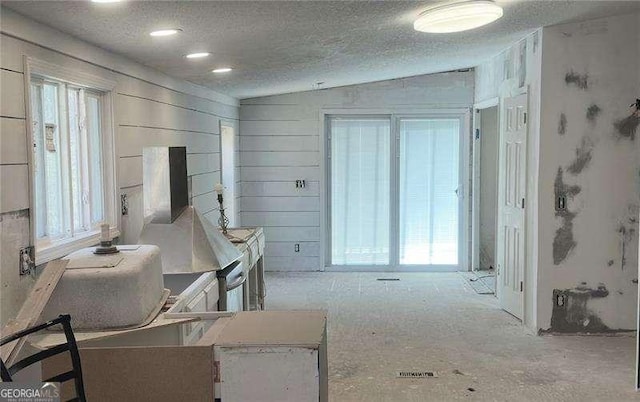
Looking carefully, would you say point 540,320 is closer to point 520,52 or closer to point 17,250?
point 520,52

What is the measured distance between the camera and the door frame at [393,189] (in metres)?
7.34

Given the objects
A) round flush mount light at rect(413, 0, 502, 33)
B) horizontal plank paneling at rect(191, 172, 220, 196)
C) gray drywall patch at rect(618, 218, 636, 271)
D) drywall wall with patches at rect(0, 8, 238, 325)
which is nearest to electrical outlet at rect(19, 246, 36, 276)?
drywall wall with patches at rect(0, 8, 238, 325)

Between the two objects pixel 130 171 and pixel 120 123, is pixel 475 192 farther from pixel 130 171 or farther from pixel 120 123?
pixel 120 123

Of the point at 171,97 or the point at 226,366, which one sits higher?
the point at 171,97

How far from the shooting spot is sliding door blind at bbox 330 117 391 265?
7457 millimetres

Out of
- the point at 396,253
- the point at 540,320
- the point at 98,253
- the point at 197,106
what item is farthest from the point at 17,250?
the point at 396,253

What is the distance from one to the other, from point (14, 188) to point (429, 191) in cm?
557

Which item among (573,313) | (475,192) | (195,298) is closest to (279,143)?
(475,192)

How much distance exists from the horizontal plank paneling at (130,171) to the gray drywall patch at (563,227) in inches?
122

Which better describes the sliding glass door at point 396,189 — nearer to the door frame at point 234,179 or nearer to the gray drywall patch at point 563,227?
the door frame at point 234,179

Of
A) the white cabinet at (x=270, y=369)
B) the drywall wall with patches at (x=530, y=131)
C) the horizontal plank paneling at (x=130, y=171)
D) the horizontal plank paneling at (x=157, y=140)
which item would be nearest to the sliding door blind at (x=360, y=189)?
the horizontal plank paneling at (x=157, y=140)

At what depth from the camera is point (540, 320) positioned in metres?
4.75

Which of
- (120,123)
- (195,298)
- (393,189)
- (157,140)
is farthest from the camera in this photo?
(393,189)

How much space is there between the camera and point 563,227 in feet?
15.5
